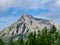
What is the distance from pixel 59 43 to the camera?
→ 259ft

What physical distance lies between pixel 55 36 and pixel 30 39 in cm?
1075

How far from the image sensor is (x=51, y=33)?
8450cm

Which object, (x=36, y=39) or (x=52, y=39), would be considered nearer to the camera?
(x=52, y=39)

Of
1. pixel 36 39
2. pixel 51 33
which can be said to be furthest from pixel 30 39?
pixel 51 33

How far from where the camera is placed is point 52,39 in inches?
3243

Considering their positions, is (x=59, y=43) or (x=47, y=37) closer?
(x=59, y=43)

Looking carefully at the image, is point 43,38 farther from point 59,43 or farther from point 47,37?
point 59,43

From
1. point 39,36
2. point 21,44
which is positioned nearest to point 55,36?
point 39,36

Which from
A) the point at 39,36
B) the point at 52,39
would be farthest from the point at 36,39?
the point at 52,39

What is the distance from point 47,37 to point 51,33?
1.96 meters

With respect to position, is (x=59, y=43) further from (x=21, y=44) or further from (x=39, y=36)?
(x=21, y=44)

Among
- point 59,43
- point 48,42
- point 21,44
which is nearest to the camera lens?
point 59,43

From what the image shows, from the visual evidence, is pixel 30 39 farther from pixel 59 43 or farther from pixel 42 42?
pixel 59 43

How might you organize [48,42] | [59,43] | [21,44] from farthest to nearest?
[21,44] → [48,42] → [59,43]
